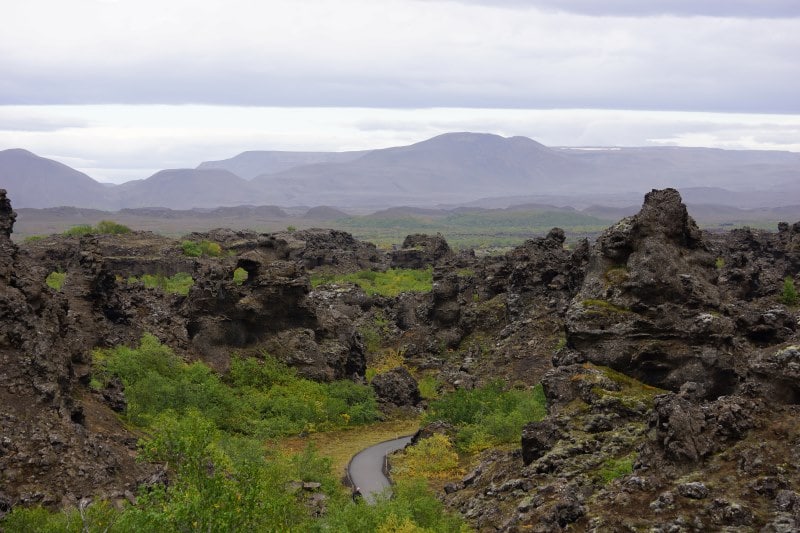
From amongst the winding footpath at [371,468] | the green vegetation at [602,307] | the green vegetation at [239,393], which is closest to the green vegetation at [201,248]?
the green vegetation at [239,393]

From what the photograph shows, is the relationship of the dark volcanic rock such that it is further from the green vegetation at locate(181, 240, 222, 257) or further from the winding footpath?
the green vegetation at locate(181, 240, 222, 257)

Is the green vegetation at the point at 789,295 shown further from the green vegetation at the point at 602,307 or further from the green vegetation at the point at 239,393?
the green vegetation at the point at 239,393

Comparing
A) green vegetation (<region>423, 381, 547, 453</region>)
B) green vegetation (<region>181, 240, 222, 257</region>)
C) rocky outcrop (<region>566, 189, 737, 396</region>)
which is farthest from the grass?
green vegetation (<region>181, 240, 222, 257</region>)

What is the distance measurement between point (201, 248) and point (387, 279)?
2099 cm

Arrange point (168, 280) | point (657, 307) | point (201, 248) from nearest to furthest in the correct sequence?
point (657, 307), point (168, 280), point (201, 248)

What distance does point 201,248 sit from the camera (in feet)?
327

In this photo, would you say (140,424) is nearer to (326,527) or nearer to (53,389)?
(53,389)

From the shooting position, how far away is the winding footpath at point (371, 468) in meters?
30.9

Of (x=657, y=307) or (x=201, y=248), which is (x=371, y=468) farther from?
(x=201, y=248)

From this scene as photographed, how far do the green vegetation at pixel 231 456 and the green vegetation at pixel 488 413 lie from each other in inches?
211

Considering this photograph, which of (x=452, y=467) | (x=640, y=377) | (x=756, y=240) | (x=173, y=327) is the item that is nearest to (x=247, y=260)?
(x=173, y=327)

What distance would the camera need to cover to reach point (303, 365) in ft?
148

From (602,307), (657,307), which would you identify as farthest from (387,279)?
(657,307)

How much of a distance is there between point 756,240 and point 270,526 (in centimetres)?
7542
